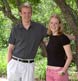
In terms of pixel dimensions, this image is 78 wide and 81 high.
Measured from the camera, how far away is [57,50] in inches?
214

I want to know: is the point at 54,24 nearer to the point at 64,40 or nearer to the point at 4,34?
the point at 64,40

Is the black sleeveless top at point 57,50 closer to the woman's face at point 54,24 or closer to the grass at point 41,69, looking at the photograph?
the woman's face at point 54,24

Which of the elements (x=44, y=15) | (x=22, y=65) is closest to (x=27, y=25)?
(x=22, y=65)

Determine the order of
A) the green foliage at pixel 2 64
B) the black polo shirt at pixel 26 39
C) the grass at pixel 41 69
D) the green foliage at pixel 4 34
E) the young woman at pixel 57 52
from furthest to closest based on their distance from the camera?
the green foliage at pixel 4 34 < the green foliage at pixel 2 64 < the grass at pixel 41 69 < the black polo shirt at pixel 26 39 < the young woman at pixel 57 52

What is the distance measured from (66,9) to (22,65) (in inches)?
58.0

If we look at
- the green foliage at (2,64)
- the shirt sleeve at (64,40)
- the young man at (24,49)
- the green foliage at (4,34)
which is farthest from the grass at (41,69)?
the shirt sleeve at (64,40)

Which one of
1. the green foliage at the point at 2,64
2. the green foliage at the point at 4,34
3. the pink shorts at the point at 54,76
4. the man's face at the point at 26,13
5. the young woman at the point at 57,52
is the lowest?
the green foliage at the point at 2,64

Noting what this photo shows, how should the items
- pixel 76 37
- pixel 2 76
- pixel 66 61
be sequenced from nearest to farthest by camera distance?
pixel 66 61, pixel 76 37, pixel 2 76

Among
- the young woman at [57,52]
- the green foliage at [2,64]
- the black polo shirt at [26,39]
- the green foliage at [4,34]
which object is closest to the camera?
the young woman at [57,52]

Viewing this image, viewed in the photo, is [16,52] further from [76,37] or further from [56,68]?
[76,37]

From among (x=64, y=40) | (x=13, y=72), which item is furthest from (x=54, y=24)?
(x=13, y=72)

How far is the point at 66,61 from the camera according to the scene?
5.37 m

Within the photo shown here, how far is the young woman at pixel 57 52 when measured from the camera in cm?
534

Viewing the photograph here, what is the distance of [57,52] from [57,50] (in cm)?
3
